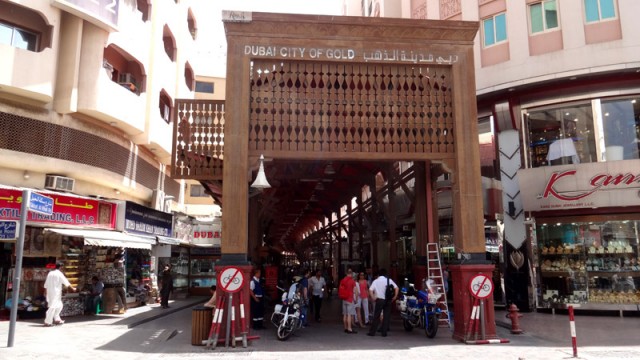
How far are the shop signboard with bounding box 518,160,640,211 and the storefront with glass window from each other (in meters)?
0.03

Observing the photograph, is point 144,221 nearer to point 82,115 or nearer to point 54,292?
point 82,115

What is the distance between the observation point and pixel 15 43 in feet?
49.9

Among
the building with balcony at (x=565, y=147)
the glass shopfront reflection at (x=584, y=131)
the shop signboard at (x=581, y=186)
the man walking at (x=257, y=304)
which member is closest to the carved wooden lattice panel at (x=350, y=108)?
the man walking at (x=257, y=304)

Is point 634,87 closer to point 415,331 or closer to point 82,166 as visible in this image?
point 415,331

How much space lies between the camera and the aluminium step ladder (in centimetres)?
1324

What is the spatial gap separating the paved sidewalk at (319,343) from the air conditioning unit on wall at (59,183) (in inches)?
163

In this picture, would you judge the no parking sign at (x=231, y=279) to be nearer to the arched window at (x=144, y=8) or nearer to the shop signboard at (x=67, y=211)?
the shop signboard at (x=67, y=211)

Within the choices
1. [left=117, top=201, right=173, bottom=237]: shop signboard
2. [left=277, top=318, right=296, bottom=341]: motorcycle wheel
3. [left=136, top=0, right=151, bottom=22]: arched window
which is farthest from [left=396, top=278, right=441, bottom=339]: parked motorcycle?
[left=136, top=0, right=151, bottom=22]: arched window

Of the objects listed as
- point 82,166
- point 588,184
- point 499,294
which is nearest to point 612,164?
point 588,184

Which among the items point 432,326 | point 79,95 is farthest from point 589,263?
point 79,95

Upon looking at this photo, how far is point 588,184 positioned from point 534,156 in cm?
237

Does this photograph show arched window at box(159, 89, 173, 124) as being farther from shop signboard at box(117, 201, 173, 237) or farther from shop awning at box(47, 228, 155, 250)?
shop awning at box(47, 228, 155, 250)

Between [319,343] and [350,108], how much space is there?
→ 5.71 meters

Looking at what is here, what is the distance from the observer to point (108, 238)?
16.3 metres
